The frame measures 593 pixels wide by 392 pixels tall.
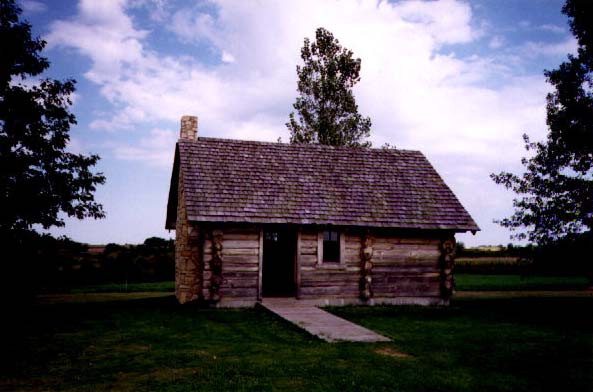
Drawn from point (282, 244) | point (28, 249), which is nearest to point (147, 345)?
point (28, 249)

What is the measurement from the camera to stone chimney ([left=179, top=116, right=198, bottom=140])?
20.1 m

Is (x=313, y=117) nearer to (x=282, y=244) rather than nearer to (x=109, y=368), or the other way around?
(x=282, y=244)

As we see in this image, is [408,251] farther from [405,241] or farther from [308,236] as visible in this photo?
[308,236]

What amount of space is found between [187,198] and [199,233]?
152 centimetres

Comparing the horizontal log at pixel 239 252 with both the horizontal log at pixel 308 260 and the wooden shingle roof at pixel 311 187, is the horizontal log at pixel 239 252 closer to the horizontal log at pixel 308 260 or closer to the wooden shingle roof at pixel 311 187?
the wooden shingle roof at pixel 311 187

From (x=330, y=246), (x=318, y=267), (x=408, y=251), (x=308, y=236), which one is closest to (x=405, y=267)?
(x=408, y=251)

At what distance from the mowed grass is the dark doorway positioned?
4.19m

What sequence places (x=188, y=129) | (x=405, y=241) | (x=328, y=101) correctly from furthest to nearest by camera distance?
(x=328, y=101) → (x=188, y=129) → (x=405, y=241)

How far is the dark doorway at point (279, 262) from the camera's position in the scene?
67.4 ft

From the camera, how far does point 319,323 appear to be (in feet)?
43.1

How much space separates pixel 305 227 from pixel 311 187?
189 centimetres

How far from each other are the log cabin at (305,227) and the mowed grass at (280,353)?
1826 millimetres

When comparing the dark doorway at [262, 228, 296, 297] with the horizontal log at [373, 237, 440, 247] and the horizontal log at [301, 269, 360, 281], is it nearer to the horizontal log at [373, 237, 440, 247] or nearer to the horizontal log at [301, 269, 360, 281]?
the horizontal log at [301, 269, 360, 281]

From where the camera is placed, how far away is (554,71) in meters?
18.8
